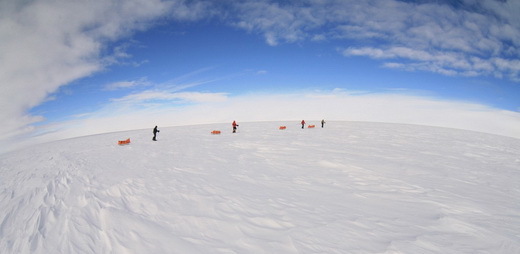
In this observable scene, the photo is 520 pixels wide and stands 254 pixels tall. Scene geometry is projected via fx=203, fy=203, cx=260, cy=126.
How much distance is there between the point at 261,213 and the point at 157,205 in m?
3.03

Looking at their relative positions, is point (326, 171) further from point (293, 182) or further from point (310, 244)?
point (310, 244)

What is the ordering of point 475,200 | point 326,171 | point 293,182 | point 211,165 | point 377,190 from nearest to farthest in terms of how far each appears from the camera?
point 475,200
point 377,190
point 293,182
point 326,171
point 211,165

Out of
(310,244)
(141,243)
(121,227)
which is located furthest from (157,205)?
(310,244)

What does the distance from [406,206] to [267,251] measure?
4.87 metres

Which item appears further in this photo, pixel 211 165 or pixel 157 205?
pixel 211 165

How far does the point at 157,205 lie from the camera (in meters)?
5.85

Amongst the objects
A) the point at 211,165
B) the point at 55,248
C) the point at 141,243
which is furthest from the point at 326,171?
the point at 55,248

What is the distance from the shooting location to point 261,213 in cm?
542

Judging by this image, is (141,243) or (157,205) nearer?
(141,243)

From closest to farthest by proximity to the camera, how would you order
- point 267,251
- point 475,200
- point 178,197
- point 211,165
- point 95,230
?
point 267,251 < point 95,230 < point 178,197 < point 475,200 < point 211,165

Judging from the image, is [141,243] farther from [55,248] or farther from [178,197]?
[178,197]

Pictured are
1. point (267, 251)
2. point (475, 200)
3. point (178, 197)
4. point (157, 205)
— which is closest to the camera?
point (267, 251)

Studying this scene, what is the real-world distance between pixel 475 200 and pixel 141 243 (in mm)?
10060

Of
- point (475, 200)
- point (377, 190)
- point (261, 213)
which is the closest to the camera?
point (261, 213)
